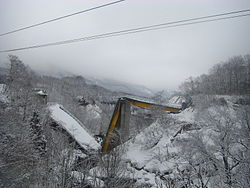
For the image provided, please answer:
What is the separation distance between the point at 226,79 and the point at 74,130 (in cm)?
3973

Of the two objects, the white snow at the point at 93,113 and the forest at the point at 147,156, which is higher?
the white snow at the point at 93,113

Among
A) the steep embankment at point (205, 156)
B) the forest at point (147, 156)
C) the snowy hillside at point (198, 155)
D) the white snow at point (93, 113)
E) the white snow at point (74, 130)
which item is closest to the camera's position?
the forest at point (147, 156)

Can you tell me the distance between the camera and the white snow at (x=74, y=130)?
18447mm

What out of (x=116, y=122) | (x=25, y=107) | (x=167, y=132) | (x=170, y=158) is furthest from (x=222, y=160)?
(x=25, y=107)

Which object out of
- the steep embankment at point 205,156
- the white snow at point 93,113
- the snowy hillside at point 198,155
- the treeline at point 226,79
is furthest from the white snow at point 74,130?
the treeline at point 226,79

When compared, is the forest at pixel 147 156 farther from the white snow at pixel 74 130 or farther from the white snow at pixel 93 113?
the white snow at pixel 93 113

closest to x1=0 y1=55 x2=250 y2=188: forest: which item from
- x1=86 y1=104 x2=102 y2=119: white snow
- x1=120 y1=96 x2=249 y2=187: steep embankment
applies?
x1=120 y1=96 x2=249 y2=187: steep embankment

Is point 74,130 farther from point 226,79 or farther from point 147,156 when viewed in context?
point 226,79

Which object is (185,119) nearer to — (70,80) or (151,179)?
(151,179)

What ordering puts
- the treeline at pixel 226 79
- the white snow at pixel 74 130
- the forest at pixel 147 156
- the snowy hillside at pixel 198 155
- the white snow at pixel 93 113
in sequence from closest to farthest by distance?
the forest at pixel 147 156 < the snowy hillside at pixel 198 155 < the white snow at pixel 74 130 < the treeline at pixel 226 79 < the white snow at pixel 93 113

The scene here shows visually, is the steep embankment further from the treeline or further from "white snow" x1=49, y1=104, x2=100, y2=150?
the treeline

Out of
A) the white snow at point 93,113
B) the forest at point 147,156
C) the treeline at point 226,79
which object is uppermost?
the treeline at point 226,79

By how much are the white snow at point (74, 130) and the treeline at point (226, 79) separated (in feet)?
89.8

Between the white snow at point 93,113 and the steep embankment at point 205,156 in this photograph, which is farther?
the white snow at point 93,113
